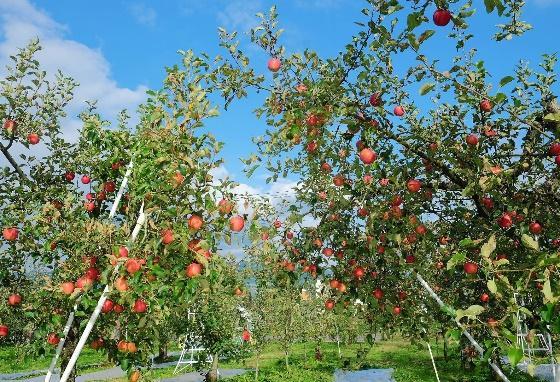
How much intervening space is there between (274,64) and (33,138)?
500 centimetres

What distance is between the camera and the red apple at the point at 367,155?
4.31m

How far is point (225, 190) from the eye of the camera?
3.68 m

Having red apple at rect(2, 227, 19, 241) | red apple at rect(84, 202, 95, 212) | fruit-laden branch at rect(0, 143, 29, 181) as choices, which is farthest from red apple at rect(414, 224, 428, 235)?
fruit-laden branch at rect(0, 143, 29, 181)

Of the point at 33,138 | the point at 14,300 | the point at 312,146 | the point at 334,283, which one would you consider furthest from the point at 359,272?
the point at 33,138

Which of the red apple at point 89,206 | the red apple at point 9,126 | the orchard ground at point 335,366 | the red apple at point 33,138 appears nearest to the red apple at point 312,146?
the red apple at point 89,206

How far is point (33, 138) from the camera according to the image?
741 cm

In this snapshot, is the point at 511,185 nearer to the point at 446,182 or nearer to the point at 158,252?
the point at 446,182

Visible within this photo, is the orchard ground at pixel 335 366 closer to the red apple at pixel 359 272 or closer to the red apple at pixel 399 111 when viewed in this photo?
the red apple at pixel 359 272

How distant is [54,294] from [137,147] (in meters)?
1.51

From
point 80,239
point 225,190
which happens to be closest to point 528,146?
point 225,190

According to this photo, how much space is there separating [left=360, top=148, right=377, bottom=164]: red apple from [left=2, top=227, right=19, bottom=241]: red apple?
437 centimetres

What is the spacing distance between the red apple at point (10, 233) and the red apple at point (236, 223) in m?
3.53

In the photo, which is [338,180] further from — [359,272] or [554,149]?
[554,149]

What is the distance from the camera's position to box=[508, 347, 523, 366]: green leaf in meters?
2.03
